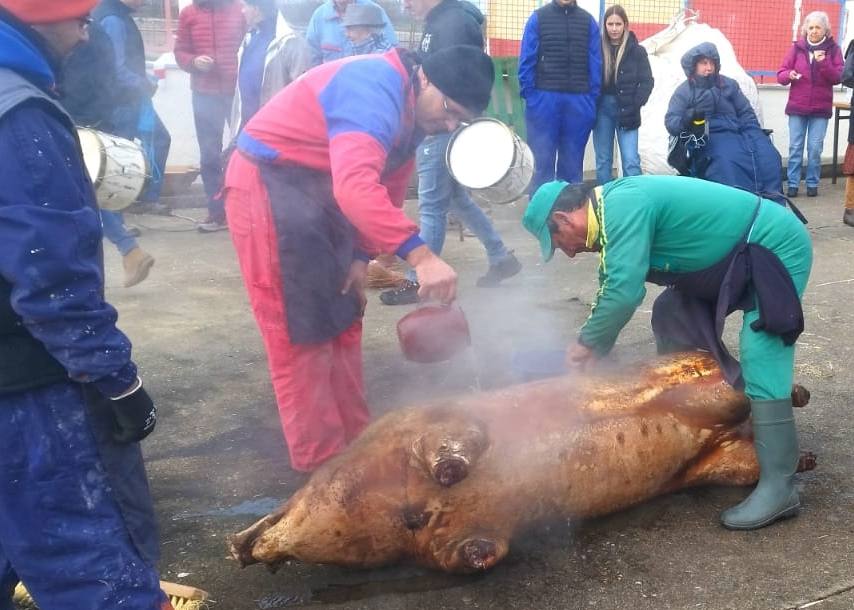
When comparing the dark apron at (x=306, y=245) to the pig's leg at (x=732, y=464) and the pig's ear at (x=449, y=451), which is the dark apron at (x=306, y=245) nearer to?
the pig's ear at (x=449, y=451)

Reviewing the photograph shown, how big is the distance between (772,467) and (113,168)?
327 centimetres

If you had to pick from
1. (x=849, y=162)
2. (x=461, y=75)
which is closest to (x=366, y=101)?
(x=461, y=75)

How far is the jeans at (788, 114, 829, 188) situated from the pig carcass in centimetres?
779

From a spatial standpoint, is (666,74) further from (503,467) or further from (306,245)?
(503,467)

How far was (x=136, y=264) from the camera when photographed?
5.49 metres

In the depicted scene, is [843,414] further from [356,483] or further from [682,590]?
[356,483]

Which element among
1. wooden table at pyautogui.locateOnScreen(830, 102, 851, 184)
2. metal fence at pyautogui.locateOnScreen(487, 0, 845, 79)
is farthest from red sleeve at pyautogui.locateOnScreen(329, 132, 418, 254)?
wooden table at pyautogui.locateOnScreen(830, 102, 851, 184)

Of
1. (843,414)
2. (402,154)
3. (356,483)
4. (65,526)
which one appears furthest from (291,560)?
(843,414)

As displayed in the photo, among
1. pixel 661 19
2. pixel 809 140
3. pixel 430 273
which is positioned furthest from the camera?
pixel 661 19

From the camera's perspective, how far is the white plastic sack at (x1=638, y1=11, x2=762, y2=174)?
10.1 m

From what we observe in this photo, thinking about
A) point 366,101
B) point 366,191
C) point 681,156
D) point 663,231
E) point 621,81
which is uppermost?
point 366,101

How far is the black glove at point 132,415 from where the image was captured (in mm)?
1994

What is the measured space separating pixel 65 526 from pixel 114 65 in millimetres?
4928

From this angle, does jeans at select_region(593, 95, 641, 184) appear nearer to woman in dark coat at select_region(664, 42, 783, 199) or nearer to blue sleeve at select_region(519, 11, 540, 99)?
blue sleeve at select_region(519, 11, 540, 99)
